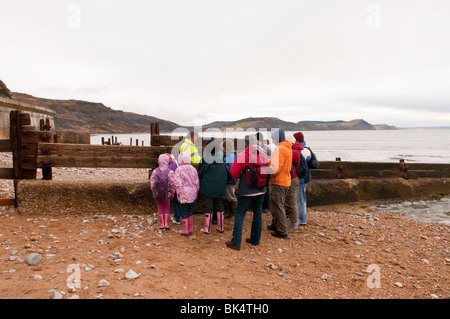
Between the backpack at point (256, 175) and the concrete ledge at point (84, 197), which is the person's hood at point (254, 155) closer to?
the backpack at point (256, 175)

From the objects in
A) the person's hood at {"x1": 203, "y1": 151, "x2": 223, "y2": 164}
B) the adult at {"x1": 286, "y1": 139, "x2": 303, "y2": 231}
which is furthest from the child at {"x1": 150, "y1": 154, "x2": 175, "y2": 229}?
the adult at {"x1": 286, "y1": 139, "x2": 303, "y2": 231}

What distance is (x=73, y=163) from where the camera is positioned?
6.93 meters

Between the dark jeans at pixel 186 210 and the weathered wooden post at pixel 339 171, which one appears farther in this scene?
the weathered wooden post at pixel 339 171

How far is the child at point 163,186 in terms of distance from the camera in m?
6.09

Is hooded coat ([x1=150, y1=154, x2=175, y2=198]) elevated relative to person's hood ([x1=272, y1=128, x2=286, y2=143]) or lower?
lower

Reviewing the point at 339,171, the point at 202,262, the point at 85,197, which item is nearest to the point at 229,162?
the point at 202,262

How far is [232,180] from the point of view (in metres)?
6.47

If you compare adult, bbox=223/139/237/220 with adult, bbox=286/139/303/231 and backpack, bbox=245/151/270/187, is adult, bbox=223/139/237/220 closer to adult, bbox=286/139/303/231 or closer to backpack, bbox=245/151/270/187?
backpack, bbox=245/151/270/187

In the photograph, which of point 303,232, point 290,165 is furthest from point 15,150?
point 303,232

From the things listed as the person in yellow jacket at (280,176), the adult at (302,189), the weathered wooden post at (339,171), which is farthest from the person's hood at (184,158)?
the weathered wooden post at (339,171)

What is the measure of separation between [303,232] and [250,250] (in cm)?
193

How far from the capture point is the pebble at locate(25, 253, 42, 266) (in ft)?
14.1

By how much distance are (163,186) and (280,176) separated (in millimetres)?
2529

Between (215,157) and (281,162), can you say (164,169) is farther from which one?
(281,162)
